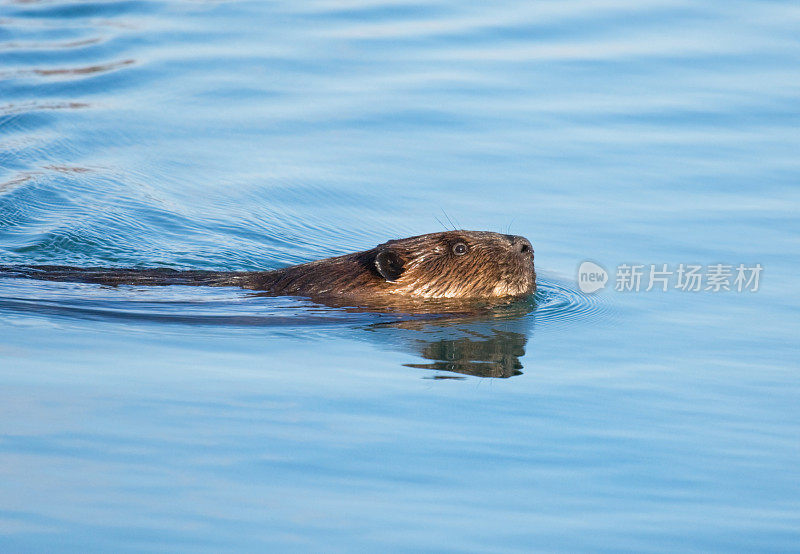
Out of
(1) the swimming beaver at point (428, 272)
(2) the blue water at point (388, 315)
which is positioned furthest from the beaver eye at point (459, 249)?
(2) the blue water at point (388, 315)

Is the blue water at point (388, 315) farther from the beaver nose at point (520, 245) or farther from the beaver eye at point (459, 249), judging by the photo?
the beaver eye at point (459, 249)

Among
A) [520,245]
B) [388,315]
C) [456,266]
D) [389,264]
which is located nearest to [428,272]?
[456,266]

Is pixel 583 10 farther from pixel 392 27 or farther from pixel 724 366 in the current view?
pixel 724 366

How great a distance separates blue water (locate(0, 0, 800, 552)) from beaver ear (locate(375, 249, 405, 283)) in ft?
1.04

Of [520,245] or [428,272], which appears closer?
[520,245]

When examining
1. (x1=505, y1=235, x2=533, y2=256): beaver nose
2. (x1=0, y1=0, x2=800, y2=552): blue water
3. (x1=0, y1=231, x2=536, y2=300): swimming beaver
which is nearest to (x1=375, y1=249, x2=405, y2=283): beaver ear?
(x1=0, y1=231, x2=536, y2=300): swimming beaver

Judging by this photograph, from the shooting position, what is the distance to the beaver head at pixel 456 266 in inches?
290

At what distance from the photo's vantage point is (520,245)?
7.27m

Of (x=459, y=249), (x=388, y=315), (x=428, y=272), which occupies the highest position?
(x=459, y=249)

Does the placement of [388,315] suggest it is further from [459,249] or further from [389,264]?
[459,249]

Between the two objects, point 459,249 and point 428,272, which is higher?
point 459,249

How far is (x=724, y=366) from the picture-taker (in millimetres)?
6297

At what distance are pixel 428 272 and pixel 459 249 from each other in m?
0.24

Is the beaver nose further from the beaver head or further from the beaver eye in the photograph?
the beaver eye
